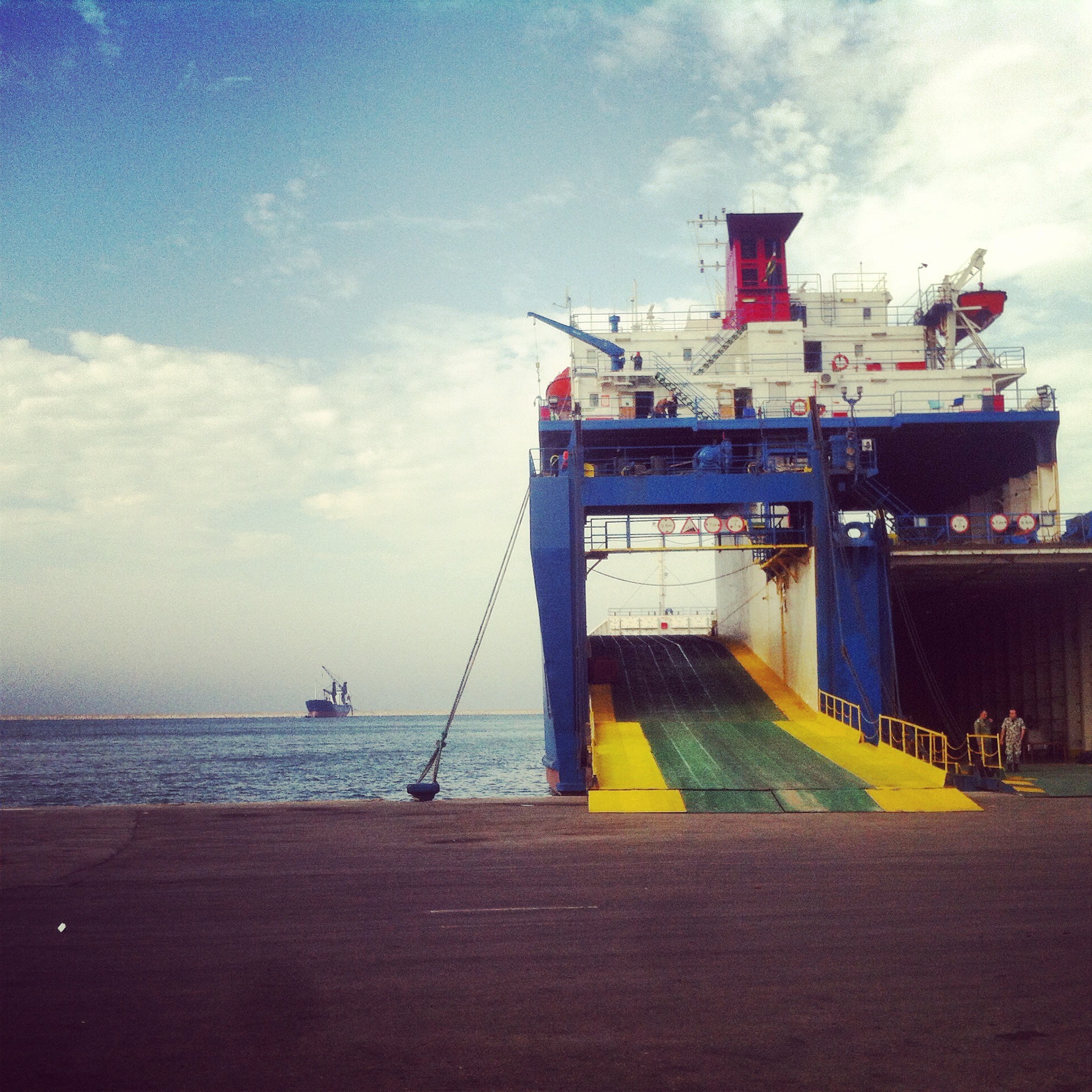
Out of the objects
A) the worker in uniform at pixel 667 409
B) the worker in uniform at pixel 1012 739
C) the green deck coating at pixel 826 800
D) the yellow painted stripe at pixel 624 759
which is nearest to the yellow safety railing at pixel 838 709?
the worker in uniform at pixel 1012 739

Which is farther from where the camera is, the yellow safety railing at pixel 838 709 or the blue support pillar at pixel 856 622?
the blue support pillar at pixel 856 622

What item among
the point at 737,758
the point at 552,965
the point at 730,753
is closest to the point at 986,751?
the point at 730,753

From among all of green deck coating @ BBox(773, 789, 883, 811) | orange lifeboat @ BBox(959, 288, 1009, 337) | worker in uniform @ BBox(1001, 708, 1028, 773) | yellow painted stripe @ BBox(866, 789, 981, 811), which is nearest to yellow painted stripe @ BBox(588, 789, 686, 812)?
green deck coating @ BBox(773, 789, 883, 811)

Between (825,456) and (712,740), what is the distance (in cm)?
857

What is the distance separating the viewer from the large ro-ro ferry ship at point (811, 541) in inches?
922

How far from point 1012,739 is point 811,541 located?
7.13 m

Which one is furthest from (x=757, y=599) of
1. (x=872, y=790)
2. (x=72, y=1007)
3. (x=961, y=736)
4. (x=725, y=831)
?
(x=72, y=1007)

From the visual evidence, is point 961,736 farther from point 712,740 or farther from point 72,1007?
point 72,1007

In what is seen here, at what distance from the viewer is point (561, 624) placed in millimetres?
24234

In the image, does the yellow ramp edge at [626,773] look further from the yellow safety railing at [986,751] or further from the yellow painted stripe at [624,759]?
the yellow safety railing at [986,751]

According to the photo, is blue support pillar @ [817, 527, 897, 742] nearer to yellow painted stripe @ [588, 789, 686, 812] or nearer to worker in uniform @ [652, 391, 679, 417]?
worker in uniform @ [652, 391, 679, 417]

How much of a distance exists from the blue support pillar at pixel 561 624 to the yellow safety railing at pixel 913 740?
714cm

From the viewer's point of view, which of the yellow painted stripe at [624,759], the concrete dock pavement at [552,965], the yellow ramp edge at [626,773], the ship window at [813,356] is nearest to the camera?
the concrete dock pavement at [552,965]

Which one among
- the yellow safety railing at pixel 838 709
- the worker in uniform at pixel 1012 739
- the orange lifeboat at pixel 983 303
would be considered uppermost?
the orange lifeboat at pixel 983 303
